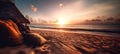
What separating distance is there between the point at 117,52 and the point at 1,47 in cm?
923

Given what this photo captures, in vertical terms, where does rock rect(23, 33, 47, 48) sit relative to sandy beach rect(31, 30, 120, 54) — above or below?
above

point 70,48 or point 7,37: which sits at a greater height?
point 7,37

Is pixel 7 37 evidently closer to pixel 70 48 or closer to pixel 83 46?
pixel 70 48

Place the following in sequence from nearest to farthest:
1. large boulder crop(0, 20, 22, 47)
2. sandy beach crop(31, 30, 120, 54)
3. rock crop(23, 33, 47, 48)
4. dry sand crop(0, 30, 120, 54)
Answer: dry sand crop(0, 30, 120, 54), large boulder crop(0, 20, 22, 47), sandy beach crop(31, 30, 120, 54), rock crop(23, 33, 47, 48)

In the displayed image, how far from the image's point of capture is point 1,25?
7.61 metres

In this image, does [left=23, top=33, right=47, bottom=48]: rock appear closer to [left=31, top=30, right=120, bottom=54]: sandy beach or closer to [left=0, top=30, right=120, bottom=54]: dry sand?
[left=0, top=30, right=120, bottom=54]: dry sand

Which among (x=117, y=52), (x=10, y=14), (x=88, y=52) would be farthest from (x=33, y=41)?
(x=117, y=52)

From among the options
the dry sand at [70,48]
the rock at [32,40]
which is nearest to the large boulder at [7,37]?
the dry sand at [70,48]

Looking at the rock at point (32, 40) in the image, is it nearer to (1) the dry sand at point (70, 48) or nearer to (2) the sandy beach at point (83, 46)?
(1) the dry sand at point (70, 48)

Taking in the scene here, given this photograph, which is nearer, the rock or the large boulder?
the large boulder

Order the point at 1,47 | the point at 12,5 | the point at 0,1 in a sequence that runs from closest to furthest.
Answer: the point at 1,47 < the point at 0,1 < the point at 12,5

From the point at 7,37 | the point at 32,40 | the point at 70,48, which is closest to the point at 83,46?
A: the point at 70,48

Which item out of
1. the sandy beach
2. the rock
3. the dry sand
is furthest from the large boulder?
the sandy beach

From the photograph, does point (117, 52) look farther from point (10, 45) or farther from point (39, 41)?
point (10, 45)
